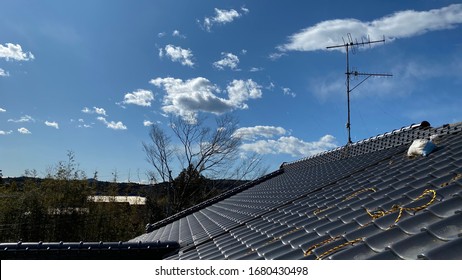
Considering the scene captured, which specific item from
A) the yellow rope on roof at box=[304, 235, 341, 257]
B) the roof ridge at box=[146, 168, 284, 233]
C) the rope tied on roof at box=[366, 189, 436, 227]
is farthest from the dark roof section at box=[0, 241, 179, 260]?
the roof ridge at box=[146, 168, 284, 233]

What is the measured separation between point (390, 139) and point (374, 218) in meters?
4.71

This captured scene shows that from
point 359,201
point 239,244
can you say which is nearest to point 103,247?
point 239,244

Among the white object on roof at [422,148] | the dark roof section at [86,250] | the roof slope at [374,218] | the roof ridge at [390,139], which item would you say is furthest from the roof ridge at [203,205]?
the white object on roof at [422,148]

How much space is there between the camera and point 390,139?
24.6 feet

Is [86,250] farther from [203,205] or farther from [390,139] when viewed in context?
[203,205]

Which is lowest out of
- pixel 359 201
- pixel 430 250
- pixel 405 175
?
pixel 430 250

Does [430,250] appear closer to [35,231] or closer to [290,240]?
[290,240]

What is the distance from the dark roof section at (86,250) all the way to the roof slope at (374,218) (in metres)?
0.47

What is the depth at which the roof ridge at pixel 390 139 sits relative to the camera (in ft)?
20.0

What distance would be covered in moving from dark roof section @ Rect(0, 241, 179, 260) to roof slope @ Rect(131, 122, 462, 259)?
47 centimetres

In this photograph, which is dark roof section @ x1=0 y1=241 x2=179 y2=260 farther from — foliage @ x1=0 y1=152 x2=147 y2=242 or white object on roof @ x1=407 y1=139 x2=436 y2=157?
foliage @ x1=0 y1=152 x2=147 y2=242

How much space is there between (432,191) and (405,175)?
3.91 feet

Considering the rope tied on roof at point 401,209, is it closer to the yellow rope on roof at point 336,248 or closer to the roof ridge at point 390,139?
the yellow rope on roof at point 336,248
